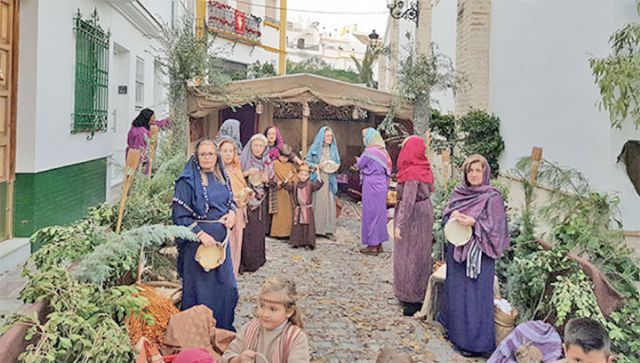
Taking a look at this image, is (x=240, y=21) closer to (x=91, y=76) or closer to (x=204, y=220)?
(x=91, y=76)

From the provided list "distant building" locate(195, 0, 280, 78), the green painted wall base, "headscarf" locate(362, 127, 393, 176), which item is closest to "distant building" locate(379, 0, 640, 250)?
"headscarf" locate(362, 127, 393, 176)

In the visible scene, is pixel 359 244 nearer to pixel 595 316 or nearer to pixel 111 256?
pixel 595 316

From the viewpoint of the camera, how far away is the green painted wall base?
604cm

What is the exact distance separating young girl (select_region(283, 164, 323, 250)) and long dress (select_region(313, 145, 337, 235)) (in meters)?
0.61

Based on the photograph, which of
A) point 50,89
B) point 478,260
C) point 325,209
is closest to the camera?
point 478,260

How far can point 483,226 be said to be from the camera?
4461 mm

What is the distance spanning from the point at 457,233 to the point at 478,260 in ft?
0.86

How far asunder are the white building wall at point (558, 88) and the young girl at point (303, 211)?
3.45 m

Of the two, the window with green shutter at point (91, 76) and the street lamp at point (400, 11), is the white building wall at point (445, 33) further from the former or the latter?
the window with green shutter at point (91, 76)

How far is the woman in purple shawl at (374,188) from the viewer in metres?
8.12

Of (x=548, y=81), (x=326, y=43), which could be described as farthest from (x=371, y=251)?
(x=326, y=43)

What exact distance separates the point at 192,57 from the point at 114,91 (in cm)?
273

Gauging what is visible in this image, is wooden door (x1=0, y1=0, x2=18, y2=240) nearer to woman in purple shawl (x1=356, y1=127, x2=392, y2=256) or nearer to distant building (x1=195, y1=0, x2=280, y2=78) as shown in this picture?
woman in purple shawl (x1=356, y1=127, x2=392, y2=256)

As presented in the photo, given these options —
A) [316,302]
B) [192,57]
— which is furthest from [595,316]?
[192,57]
